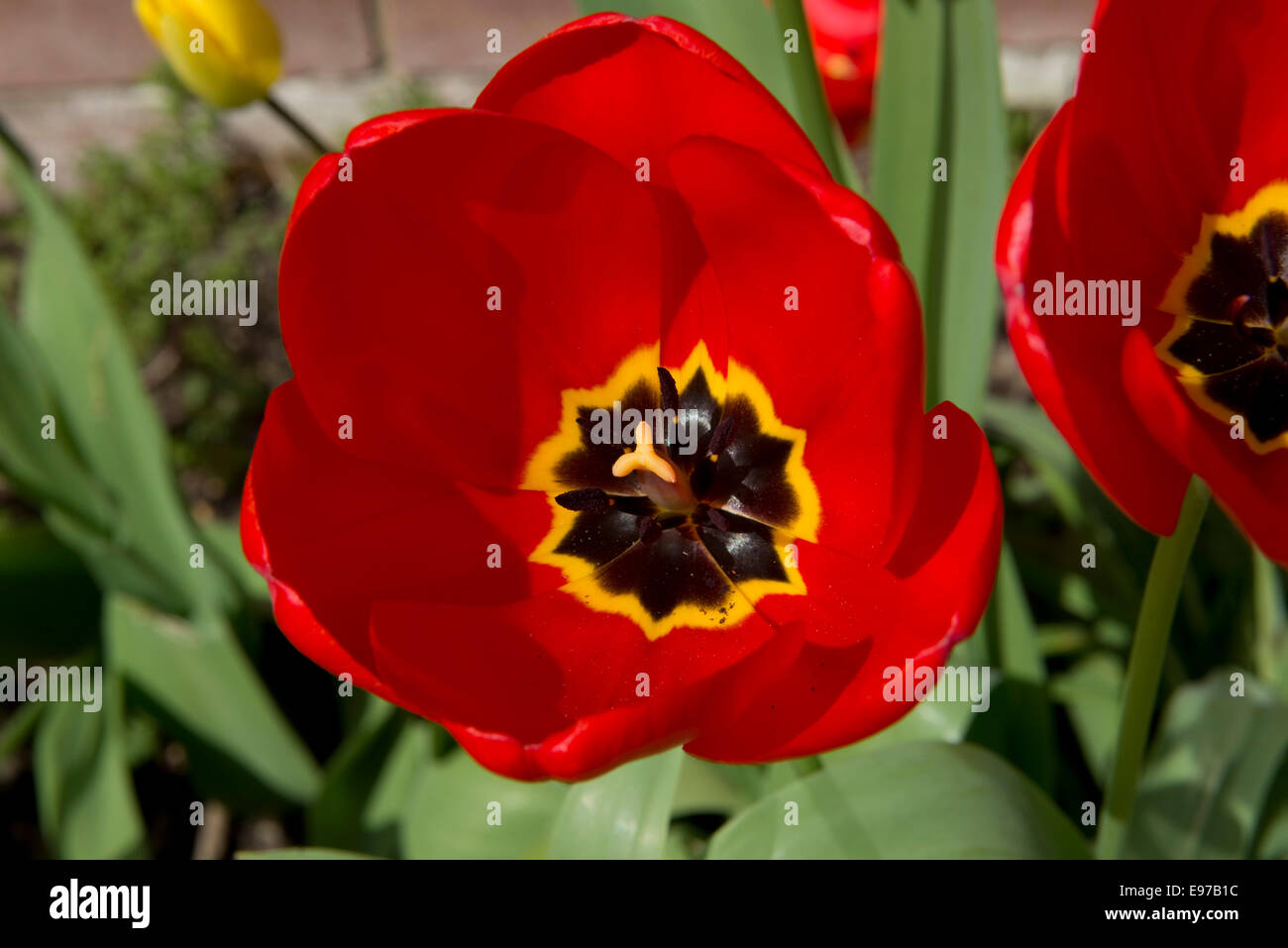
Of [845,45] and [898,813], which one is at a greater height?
[845,45]

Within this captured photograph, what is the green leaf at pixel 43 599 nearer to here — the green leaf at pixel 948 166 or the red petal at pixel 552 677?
the red petal at pixel 552 677

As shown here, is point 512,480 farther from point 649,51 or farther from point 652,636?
point 649,51

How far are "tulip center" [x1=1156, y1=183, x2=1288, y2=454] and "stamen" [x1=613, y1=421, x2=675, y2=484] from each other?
0.35m

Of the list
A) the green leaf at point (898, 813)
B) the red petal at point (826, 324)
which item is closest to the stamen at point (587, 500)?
the red petal at point (826, 324)

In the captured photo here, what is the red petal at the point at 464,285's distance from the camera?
2.55 ft

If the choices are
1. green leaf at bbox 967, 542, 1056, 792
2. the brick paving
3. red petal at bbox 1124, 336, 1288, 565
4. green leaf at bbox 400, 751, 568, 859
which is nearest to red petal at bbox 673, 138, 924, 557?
red petal at bbox 1124, 336, 1288, 565

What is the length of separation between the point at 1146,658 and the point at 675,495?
0.34 m

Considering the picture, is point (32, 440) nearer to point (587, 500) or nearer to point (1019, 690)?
point (587, 500)

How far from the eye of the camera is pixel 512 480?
0.98 meters

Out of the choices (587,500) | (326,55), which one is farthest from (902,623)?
(326,55)

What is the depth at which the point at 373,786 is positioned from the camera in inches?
58.4
